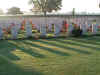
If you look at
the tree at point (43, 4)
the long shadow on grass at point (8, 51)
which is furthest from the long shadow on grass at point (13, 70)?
the tree at point (43, 4)

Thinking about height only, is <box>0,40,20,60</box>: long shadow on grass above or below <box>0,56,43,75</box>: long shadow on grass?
above

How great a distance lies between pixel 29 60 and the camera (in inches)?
165

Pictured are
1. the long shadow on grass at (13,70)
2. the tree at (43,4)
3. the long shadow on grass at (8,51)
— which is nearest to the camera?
the long shadow on grass at (13,70)

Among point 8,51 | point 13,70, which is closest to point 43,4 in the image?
point 8,51

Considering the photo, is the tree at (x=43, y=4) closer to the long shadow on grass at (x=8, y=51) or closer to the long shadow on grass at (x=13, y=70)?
the long shadow on grass at (x=8, y=51)

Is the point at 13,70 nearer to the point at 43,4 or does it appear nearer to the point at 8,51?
the point at 8,51

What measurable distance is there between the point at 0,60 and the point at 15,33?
14.0 feet

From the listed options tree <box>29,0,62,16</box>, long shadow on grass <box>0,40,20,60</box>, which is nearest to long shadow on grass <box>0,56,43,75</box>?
long shadow on grass <box>0,40,20,60</box>

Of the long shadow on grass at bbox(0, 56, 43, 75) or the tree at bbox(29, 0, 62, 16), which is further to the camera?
the tree at bbox(29, 0, 62, 16)

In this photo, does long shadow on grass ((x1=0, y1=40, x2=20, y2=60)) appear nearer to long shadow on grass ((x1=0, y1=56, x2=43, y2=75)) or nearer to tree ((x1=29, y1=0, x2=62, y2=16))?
long shadow on grass ((x1=0, y1=56, x2=43, y2=75))

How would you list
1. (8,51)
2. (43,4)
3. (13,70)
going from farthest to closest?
(43,4), (8,51), (13,70)

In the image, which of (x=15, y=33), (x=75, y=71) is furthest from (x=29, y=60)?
(x=15, y=33)

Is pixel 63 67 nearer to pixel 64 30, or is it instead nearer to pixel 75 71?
pixel 75 71

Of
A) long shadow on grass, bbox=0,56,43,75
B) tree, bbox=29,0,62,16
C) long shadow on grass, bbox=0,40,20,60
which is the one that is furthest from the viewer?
tree, bbox=29,0,62,16
